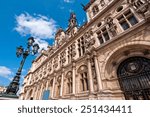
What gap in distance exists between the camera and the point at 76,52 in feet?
44.7

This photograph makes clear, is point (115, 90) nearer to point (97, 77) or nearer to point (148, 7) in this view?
point (97, 77)

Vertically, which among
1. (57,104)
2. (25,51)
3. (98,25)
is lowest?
(57,104)

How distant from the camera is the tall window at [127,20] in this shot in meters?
8.66

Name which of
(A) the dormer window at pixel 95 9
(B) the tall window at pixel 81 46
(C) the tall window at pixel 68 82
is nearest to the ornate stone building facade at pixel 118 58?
(C) the tall window at pixel 68 82

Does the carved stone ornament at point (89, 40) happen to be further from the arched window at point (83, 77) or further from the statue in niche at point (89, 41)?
the arched window at point (83, 77)

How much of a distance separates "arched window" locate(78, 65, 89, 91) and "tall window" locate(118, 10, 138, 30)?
612cm

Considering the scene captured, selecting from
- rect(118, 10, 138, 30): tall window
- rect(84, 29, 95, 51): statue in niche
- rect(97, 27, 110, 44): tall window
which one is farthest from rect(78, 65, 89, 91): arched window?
rect(118, 10, 138, 30): tall window

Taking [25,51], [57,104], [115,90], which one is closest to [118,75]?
[115,90]

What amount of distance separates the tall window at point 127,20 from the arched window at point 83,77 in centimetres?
612

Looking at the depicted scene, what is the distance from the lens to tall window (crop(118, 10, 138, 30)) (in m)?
8.66

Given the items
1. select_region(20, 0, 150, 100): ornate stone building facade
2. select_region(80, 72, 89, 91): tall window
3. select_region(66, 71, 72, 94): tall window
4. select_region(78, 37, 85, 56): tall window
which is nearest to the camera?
select_region(20, 0, 150, 100): ornate stone building facade

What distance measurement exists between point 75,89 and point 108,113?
7933mm

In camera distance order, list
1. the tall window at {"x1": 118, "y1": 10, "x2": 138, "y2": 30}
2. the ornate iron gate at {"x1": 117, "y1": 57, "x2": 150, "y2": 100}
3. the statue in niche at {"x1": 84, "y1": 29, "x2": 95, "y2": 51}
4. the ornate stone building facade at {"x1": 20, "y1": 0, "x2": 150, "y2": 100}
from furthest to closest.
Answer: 1. the statue in niche at {"x1": 84, "y1": 29, "x2": 95, "y2": 51}
2. the tall window at {"x1": 118, "y1": 10, "x2": 138, "y2": 30}
3. the ornate stone building facade at {"x1": 20, "y1": 0, "x2": 150, "y2": 100}
4. the ornate iron gate at {"x1": 117, "y1": 57, "x2": 150, "y2": 100}

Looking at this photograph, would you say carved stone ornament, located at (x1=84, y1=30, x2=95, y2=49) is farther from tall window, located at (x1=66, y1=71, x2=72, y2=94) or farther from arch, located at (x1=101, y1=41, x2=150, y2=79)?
tall window, located at (x1=66, y1=71, x2=72, y2=94)
